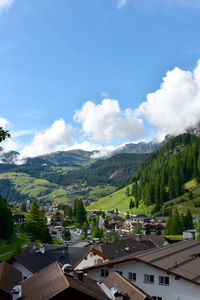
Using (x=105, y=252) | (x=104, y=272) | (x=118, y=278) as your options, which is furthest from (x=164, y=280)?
(x=105, y=252)

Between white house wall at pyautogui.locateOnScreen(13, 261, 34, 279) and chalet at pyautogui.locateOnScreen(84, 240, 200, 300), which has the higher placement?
chalet at pyautogui.locateOnScreen(84, 240, 200, 300)

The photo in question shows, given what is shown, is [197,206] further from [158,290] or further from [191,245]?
[158,290]

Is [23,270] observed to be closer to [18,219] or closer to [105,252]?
[105,252]

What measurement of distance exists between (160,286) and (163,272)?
1.78 metres

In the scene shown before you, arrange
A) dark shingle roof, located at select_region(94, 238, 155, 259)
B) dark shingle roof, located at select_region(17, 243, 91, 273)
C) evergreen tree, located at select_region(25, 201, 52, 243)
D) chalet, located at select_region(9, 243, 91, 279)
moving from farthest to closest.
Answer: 1. evergreen tree, located at select_region(25, 201, 52, 243)
2. dark shingle roof, located at select_region(94, 238, 155, 259)
3. dark shingle roof, located at select_region(17, 243, 91, 273)
4. chalet, located at select_region(9, 243, 91, 279)

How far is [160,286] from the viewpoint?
31.4 meters

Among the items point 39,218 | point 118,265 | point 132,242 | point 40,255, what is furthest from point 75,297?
point 39,218

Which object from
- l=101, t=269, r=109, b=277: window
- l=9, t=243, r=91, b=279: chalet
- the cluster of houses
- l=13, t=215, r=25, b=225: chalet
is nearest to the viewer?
the cluster of houses

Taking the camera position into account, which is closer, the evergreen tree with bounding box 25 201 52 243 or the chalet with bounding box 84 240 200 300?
the chalet with bounding box 84 240 200 300

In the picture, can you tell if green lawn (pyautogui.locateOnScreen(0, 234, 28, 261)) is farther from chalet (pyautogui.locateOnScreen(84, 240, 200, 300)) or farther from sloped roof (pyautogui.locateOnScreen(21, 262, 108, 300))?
sloped roof (pyautogui.locateOnScreen(21, 262, 108, 300))

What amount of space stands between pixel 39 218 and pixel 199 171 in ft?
445

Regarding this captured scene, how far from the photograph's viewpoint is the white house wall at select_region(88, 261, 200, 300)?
94.7 ft

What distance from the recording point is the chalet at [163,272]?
1144 inches

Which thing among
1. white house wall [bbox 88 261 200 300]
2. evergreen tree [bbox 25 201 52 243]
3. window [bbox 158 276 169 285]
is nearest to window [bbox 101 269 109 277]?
white house wall [bbox 88 261 200 300]
